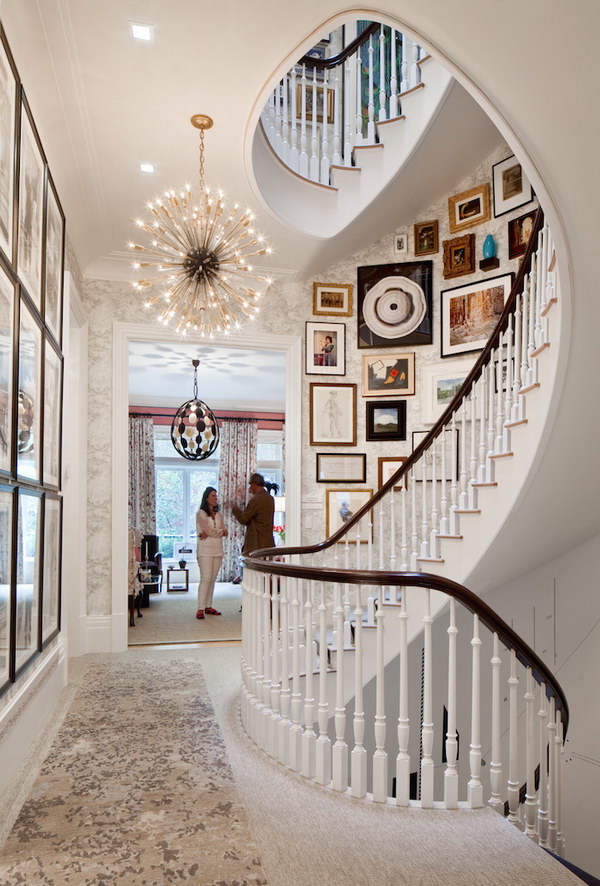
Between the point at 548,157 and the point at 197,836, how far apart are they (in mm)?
2995

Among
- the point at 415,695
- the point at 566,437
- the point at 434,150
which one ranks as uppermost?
the point at 434,150

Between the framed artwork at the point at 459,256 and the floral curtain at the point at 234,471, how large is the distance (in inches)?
265

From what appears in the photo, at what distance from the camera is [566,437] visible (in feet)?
11.8

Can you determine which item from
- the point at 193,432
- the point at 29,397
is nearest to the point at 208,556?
the point at 193,432

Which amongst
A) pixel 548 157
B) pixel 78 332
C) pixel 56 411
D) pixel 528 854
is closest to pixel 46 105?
pixel 56 411

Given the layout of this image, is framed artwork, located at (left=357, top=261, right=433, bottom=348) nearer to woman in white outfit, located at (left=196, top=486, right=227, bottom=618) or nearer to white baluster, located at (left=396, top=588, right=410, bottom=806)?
woman in white outfit, located at (left=196, top=486, right=227, bottom=618)

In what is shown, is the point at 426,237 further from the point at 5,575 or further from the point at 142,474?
the point at 142,474

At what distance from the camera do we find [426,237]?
596 cm

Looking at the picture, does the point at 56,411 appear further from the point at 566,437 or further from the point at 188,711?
the point at 566,437

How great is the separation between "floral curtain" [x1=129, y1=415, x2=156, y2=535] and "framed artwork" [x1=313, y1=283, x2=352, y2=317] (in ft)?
20.5

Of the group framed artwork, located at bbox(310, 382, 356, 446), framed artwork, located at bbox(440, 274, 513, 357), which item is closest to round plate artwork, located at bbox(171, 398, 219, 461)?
framed artwork, located at bbox(310, 382, 356, 446)

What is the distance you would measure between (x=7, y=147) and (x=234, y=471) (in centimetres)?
934

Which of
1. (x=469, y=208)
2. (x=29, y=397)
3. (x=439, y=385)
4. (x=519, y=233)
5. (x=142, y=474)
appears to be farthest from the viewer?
(x=142, y=474)

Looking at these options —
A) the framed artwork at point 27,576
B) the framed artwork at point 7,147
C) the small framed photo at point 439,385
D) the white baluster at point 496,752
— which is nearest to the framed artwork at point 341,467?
the small framed photo at point 439,385
